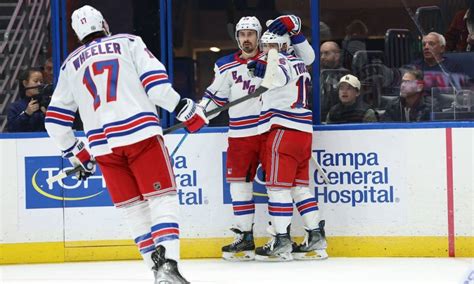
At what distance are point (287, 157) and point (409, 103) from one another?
0.83 m

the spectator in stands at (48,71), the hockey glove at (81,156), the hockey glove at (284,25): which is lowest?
the hockey glove at (81,156)

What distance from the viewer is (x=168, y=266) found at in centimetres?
520

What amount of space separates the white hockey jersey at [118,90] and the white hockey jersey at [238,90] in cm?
136

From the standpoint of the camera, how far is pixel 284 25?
21.3 feet

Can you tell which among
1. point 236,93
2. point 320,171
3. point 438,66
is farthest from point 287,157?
point 438,66

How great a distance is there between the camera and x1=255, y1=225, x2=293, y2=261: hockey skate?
6.54 m

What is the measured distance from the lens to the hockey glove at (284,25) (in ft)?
21.3

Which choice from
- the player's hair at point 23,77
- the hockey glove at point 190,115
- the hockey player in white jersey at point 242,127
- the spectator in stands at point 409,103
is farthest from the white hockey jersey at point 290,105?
the player's hair at point 23,77

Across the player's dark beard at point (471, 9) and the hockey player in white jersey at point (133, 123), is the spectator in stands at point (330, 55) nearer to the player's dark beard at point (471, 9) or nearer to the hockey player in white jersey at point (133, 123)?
the player's dark beard at point (471, 9)

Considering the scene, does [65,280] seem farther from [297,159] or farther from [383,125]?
[383,125]

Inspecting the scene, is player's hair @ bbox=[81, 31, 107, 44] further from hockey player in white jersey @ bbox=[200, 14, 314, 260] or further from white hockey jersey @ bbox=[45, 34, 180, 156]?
hockey player in white jersey @ bbox=[200, 14, 314, 260]

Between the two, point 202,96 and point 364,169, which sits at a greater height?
point 202,96

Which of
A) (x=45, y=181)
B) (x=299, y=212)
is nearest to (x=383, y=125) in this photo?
(x=299, y=212)

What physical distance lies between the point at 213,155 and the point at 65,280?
123 centimetres
